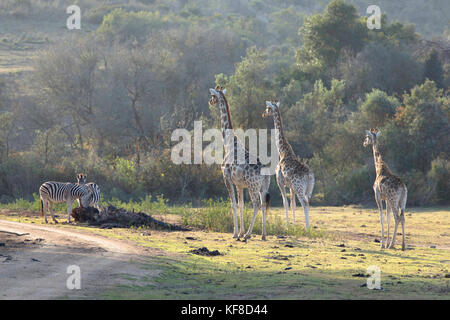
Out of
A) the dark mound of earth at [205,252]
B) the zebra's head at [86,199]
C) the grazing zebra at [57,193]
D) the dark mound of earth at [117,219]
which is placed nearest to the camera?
the dark mound of earth at [205,252]

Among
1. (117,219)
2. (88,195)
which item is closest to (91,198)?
(88,195)

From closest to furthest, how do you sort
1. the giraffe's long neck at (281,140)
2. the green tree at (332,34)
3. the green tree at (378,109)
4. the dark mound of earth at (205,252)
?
the dark mound of earth at (205,252) < the giraffe's long neck at (281,140) < the green tree at (378,109) < the green tree at (332,34)

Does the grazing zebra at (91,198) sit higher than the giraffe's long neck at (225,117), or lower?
lower

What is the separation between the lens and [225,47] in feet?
145

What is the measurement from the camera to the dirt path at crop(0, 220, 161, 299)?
296 inches

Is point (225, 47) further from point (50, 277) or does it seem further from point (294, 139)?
point (50, 277)

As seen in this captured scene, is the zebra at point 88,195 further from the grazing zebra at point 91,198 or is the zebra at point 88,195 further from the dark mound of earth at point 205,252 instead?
the dark mound of earth at point 205,252

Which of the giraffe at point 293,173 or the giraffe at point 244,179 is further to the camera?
the giraffe at point 293,173

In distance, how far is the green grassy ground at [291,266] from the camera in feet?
26.5

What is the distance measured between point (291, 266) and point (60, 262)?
3494 millimetres

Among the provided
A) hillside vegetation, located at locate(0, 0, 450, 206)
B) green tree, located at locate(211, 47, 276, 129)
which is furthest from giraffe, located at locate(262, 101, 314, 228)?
green tree, located at locate(211, 47, 276, 129)

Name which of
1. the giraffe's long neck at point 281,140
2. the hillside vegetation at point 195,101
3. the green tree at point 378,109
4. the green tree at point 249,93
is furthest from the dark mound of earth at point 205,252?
the green tree at point 378,109

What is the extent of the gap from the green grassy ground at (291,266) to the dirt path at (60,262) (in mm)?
307

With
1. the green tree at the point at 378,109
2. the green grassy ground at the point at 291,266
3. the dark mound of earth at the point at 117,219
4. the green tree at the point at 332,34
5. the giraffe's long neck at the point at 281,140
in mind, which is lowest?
the green grassy ground at the point at 291,266
